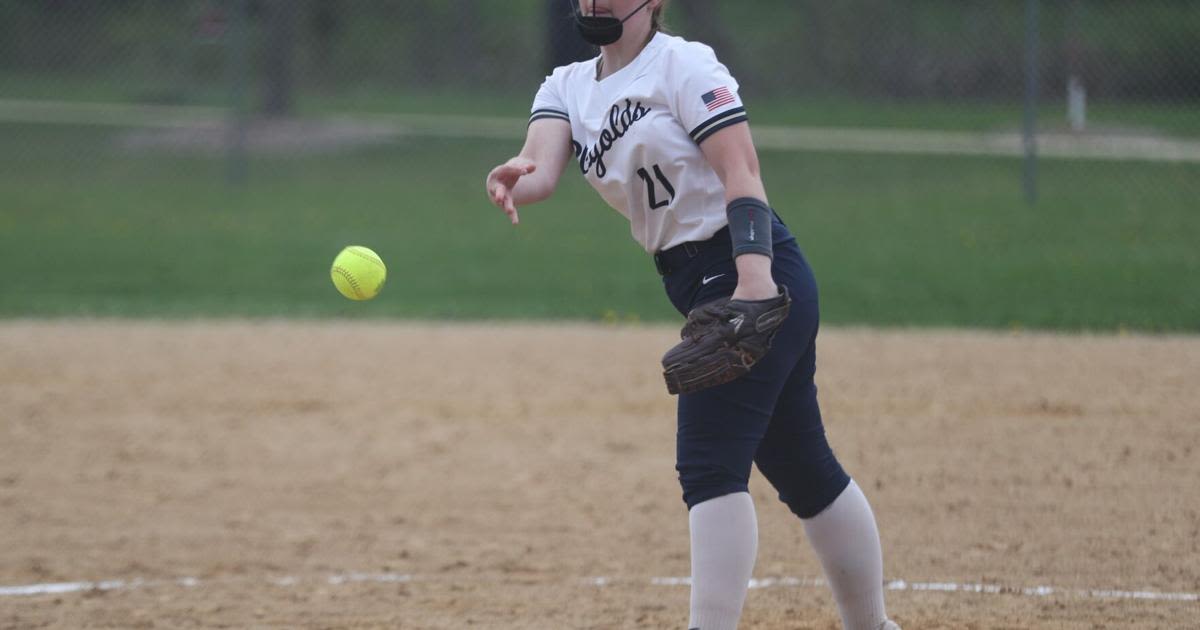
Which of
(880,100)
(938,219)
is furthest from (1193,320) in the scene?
(880,100)

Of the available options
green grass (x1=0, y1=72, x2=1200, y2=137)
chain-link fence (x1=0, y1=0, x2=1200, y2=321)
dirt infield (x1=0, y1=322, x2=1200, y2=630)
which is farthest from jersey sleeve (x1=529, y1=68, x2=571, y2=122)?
green grass (x1=0, y1=72, x2=1200, y2=137)

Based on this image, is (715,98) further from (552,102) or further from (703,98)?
(552,102)

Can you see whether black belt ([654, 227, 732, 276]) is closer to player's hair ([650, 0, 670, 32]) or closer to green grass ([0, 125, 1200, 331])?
player's hair ([650, 0, 670, 32])

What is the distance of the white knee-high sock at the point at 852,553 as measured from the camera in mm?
3520

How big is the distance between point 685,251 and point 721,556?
0.75 meters

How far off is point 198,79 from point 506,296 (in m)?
15.6

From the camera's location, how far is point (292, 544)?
17.5ft

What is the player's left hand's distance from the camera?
10.0 ft

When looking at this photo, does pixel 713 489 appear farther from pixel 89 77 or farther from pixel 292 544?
pixel 89 77

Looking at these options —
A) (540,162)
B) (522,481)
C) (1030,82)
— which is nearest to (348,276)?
(540,162)

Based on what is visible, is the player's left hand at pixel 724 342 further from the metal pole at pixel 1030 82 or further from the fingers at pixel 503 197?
the metal pole at pixel 1030 82

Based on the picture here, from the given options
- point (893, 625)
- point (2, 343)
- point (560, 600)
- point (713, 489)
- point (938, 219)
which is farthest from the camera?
point (938, 219)

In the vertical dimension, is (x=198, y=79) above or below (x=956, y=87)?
above

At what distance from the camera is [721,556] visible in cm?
320
